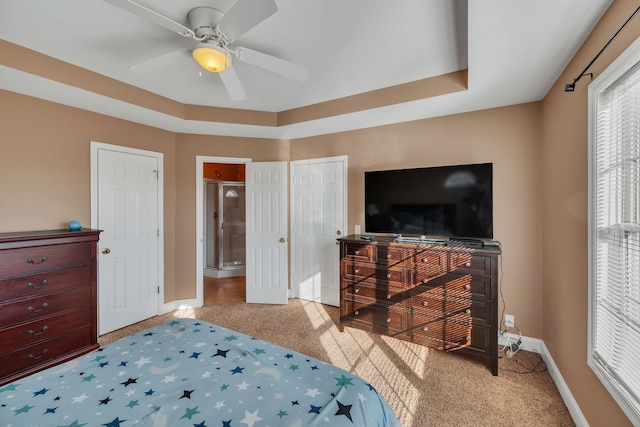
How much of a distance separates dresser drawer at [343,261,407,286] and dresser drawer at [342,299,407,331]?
0.88ft

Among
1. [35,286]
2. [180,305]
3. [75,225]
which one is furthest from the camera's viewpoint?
[180,305]

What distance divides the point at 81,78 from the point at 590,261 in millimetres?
4020

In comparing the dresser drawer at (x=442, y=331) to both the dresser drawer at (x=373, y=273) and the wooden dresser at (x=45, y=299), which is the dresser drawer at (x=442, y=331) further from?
the wooden dresser at (x=45, y=299)

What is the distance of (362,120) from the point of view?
3291 millimetres

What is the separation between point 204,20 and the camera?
175cm

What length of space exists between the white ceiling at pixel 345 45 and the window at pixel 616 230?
1.52 ft

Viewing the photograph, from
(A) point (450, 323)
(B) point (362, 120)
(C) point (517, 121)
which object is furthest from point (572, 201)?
(B) point (362, 120)

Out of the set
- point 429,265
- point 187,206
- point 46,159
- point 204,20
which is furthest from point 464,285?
point 46,159

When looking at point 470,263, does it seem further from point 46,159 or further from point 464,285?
point 46,159

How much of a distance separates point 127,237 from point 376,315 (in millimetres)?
2986

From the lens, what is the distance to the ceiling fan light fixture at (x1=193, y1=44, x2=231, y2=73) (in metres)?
1.80

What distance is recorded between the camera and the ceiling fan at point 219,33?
142 centimetres

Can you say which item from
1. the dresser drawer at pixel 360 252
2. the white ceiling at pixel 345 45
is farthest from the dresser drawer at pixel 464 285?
the white ceiling at pixel 345 45

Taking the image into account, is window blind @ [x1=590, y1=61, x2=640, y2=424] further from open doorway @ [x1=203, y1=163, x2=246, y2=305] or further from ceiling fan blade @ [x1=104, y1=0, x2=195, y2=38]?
open doorway @ [x1=203, y1=163, x2=246, y2=305]
